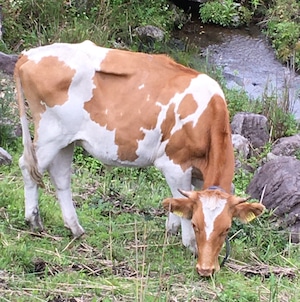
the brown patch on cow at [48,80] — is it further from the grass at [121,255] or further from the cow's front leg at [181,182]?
the grass at [121,255]

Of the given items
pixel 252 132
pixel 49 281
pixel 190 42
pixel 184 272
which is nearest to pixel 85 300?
pixel 49 281

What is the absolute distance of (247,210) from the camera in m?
5.51

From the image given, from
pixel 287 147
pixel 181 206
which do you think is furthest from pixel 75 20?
pixel 181 206

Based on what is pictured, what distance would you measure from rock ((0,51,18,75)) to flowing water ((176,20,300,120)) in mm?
3544

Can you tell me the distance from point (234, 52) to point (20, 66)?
27.8 ft

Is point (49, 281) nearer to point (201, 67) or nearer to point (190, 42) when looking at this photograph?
point (201, 67)

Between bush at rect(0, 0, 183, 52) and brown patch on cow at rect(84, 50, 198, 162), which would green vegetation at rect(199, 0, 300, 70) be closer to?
bush at rect(0, 0, 183, 52)

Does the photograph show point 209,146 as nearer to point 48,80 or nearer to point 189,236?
point 189,236

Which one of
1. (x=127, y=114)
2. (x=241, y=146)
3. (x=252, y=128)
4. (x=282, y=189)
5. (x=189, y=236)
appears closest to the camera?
(x=127, y=114)

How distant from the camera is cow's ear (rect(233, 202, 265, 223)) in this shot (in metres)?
5.47

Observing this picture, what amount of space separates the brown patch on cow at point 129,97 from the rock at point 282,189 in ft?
5.85

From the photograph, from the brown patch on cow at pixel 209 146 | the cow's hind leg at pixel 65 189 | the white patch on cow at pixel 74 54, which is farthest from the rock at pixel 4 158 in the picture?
the brown patch on cow at pixel 209 146

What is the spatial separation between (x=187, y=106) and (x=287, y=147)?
3921mm

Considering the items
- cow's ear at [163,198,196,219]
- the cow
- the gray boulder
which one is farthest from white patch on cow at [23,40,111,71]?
the gray boulder
